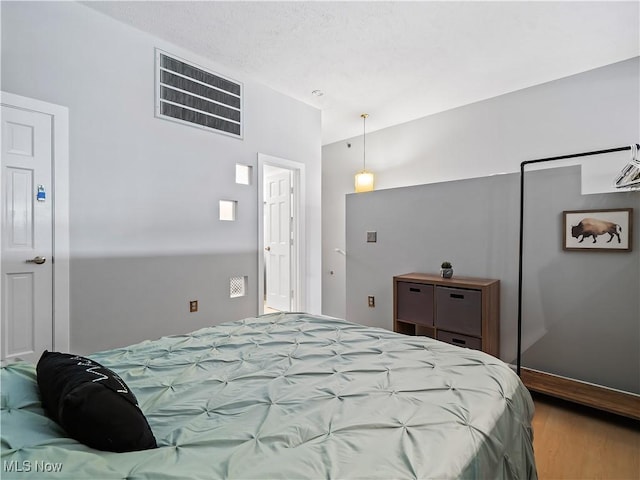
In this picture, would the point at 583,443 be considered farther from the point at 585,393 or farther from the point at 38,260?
the point at 38,260

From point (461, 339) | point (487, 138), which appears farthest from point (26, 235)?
point (487, 138)

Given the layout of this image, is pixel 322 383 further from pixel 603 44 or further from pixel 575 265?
pixel 603 44

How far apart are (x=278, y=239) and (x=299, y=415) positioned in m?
4.14

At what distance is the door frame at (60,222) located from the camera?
2.41m

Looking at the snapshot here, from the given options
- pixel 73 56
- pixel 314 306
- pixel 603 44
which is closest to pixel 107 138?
pixel 73 56

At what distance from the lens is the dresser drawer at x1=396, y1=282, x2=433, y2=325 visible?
3275mm

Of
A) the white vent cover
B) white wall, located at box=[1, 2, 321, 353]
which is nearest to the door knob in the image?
white wall, located at box=[1, 2, 321, 353]

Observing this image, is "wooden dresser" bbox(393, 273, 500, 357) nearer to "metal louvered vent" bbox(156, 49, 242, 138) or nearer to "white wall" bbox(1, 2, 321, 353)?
"white wall" bbox(1, 2, 321, 353)

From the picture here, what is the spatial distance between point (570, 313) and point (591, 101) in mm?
2077

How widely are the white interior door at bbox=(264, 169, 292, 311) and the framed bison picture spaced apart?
301 centimetres

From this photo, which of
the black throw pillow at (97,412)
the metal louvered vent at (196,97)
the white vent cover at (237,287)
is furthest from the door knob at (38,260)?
the black throw pillow at (97,412)

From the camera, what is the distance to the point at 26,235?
2311 mm

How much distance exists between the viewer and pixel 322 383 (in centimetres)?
118

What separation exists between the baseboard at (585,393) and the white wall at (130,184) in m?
2.77
